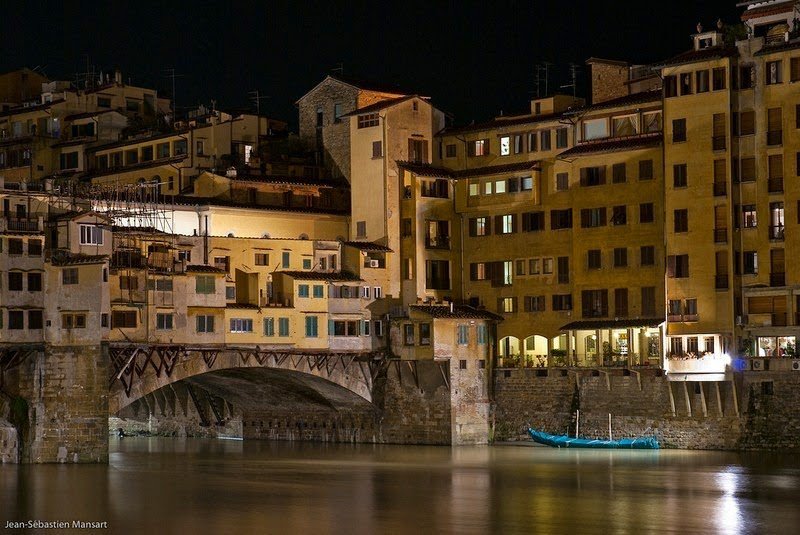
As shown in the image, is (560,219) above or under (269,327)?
above

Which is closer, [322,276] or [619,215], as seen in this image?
[619,215]

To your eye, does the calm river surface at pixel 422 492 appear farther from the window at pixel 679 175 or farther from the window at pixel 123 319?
the window at pixel 679 175

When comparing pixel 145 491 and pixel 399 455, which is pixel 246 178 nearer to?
pixel 399 455

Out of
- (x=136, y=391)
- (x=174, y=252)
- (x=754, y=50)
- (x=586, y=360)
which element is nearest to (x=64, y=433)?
(x=136, y=391)

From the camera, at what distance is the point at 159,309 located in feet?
246

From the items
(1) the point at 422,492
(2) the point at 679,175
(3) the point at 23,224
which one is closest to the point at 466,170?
(2) the point at 679,175

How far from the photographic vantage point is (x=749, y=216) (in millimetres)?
76625

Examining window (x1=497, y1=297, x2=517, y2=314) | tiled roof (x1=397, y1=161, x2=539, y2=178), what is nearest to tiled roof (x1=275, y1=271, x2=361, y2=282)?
tiled roof (x1=397, y1=161, x2=539, y2=178)

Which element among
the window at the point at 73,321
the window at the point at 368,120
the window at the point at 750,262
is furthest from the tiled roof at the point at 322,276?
the window at the point at 750,262

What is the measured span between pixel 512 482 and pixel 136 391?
57.9 feet

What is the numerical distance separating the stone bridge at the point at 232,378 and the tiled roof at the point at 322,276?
3.28 metres

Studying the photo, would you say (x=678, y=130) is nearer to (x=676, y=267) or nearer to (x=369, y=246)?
(x=676, y=267)

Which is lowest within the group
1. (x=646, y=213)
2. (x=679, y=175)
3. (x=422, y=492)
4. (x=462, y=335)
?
(x=422, y=492)

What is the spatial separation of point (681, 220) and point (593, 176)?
17.7 feet
